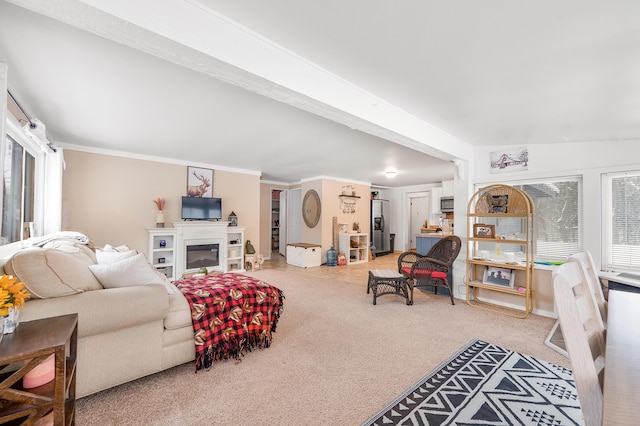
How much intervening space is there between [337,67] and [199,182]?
4.43m

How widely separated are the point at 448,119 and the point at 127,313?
11.0 feet

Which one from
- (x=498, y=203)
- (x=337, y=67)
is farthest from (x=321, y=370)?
(x=498, y=203)

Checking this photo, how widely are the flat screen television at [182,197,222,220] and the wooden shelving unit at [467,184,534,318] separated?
15.1ft

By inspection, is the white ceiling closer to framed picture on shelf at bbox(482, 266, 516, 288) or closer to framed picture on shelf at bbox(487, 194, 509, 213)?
framed picture on shelf at bbox(487, 194, 509, 213)

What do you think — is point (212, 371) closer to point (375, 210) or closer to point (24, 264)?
point (24, 264)

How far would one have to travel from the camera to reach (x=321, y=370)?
2033 mm

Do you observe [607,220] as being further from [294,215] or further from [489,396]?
[294,215]

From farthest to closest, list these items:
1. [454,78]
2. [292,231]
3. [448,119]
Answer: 1. [292,231]
2. [448,119]
3. [454,78]

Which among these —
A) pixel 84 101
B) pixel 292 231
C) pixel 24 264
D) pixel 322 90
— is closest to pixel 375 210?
pixel 292 231

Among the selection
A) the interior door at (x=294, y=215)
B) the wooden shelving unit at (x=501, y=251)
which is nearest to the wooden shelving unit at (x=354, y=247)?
the interior door at (x=294, y=215)

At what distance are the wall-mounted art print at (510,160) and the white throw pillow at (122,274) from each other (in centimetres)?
439

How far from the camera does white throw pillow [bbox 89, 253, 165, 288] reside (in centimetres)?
194

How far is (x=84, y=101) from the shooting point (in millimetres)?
2617

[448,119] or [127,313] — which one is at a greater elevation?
[448,119]
